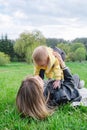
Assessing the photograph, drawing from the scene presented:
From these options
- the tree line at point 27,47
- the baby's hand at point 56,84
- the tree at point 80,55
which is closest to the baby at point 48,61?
the baby's hand at point 56,84

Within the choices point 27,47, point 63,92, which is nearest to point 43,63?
point 63,92

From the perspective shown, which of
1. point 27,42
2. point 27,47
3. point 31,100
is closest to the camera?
point 31,100

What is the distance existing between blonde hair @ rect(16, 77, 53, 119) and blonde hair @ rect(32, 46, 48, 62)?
28.0 inches

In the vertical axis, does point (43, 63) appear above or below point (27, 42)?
above

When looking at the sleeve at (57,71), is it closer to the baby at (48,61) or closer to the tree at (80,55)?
the baby at (48,61)

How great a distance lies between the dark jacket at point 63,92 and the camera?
16.6 ft

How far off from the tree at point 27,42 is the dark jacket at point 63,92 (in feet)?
199

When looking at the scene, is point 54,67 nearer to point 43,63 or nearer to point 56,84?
point 43,63

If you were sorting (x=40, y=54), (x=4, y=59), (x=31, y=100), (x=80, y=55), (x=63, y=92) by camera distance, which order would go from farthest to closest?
(x=80, y=55), (x=4, y=59), (x=63, y=92), (x=40, y=54), (x=31, y=100)

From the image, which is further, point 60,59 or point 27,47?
point 27,47

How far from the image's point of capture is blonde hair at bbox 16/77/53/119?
4285mm

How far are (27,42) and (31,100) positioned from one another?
224ft

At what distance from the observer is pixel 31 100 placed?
14.1 ft

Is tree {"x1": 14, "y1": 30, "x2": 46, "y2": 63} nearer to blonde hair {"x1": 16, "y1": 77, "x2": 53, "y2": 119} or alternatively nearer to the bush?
the bush
